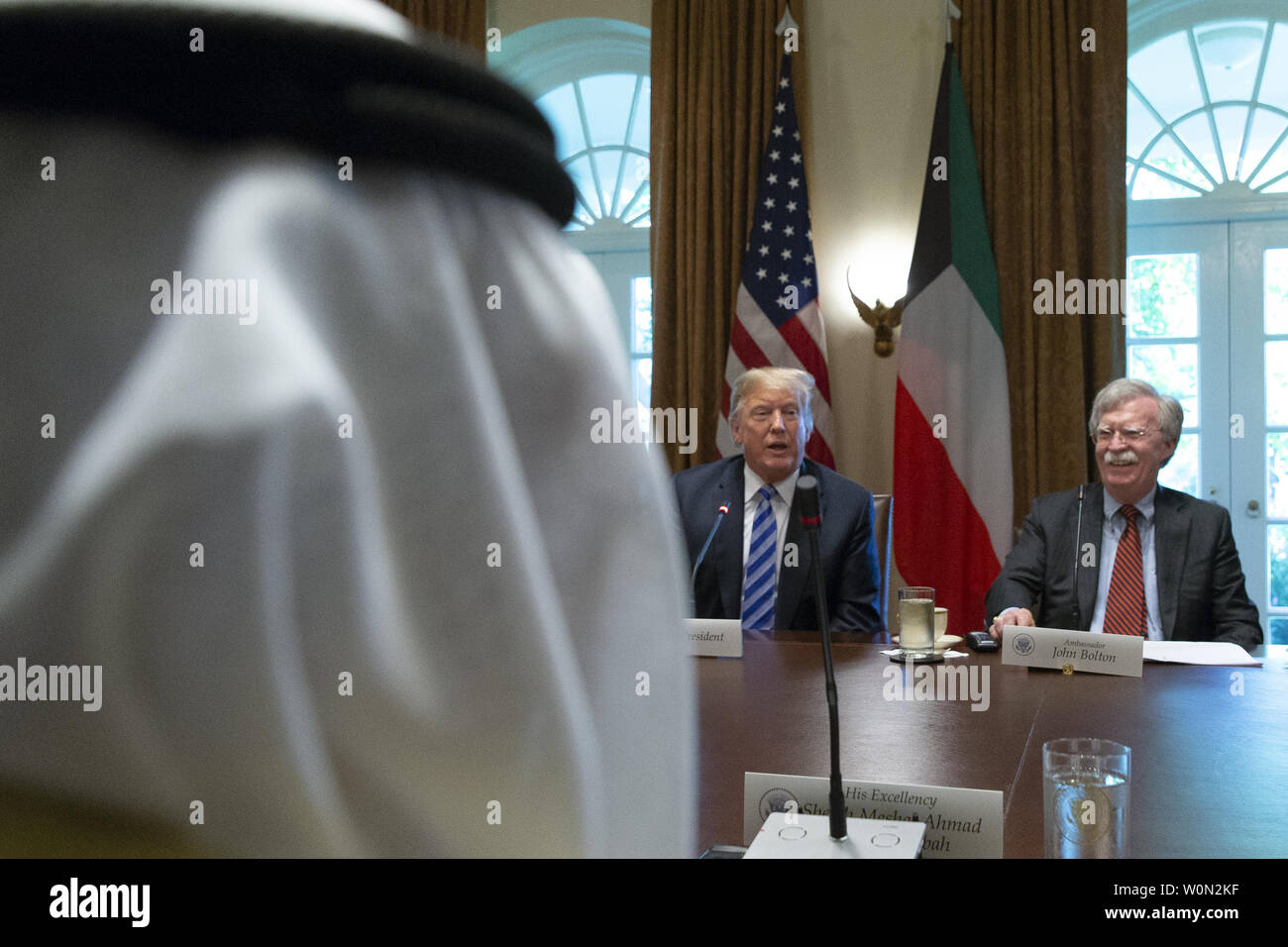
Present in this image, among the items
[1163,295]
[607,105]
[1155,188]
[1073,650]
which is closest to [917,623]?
[1073,650]

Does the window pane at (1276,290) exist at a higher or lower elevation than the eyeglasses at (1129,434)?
higher

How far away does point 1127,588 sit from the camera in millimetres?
2920

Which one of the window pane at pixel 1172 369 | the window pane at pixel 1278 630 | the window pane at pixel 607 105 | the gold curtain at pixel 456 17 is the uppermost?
the gold curtain at pixel 456 17

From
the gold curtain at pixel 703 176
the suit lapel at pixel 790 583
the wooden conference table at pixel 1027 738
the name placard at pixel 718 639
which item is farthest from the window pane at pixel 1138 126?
the name placard at pixel 718 639

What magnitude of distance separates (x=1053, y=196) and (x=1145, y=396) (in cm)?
175

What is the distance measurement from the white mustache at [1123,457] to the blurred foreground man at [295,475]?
2.95 m

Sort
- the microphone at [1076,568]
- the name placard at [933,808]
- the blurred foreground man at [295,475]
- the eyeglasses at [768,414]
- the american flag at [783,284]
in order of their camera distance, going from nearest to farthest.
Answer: the blurred foreground man at [295,475], the name placard at [933,808], the microphone at [1076,568], the eyeglasses at [768,414], the american flag at [783,284]

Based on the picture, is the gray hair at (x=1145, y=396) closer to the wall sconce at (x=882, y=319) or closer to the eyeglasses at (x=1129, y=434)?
the eyeglasses at (x=1129, y=434)

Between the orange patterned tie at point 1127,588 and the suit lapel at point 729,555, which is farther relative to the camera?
the suit lapel at point 729,555

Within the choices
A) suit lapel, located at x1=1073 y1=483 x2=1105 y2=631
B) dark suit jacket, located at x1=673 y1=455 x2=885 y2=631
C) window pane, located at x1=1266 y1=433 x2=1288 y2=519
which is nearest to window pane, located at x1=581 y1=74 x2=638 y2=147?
dark suit jacket, located at x1=673 y1=455 x2=885 y2=631

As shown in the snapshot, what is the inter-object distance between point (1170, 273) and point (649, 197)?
8.53 feet

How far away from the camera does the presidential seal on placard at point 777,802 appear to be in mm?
968
